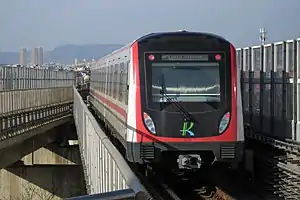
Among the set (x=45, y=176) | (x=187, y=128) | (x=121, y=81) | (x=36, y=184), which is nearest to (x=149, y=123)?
(x=187, y=128)

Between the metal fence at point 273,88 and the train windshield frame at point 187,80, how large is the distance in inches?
64.8

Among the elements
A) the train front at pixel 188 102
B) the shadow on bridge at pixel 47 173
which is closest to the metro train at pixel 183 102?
the train front at pixel 188 102

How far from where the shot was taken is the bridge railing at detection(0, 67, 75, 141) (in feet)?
92.9

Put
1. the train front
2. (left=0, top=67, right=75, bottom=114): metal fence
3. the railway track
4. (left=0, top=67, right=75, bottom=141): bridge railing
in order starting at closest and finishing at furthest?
the train front < the railway track < (left=0, top=67, right=75, bottom=141): bridge railing < (left=0, top=67, right=75, bottom=114): metal fence

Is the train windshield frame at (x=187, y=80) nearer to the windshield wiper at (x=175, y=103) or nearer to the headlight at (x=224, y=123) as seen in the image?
the windshield wiper at (x=175, y=103)

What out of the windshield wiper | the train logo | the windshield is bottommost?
the train logo

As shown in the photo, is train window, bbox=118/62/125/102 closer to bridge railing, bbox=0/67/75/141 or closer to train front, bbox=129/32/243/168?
train front, bbox=129/32/243/168

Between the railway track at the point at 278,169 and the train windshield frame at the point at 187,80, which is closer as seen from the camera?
the train windshield frame at the point at 187,80

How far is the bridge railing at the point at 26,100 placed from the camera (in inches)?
1115

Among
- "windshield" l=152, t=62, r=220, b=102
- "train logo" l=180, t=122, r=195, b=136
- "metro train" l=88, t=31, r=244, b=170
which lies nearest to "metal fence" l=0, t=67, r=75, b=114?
"metro train" l=88, t=31, r=244, b=170

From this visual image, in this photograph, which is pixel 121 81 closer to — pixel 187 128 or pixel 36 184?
pixel 187 128

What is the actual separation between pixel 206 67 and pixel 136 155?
2422 millimetres

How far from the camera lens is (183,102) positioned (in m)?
13.9

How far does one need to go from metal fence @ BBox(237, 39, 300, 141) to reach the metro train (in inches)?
66.5
